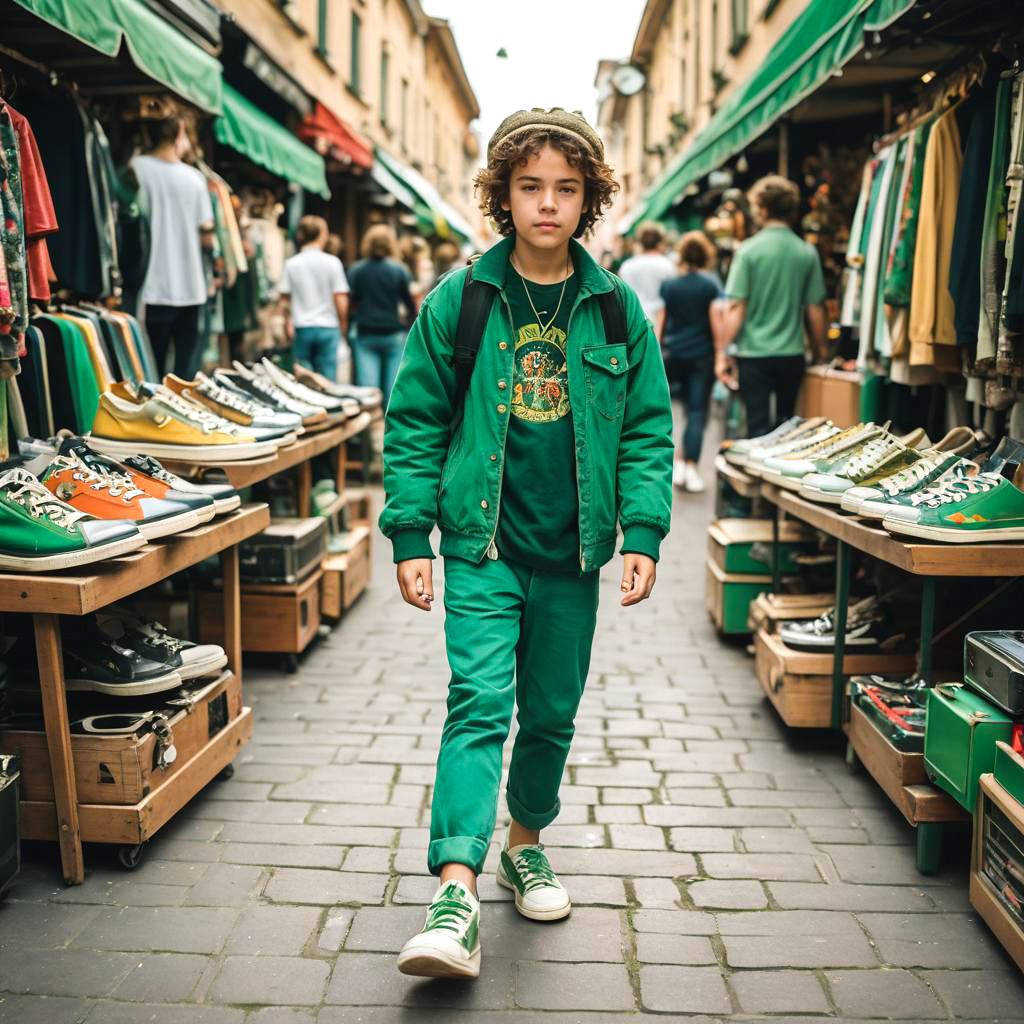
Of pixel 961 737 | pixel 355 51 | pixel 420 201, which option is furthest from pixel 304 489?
pixel 355 51

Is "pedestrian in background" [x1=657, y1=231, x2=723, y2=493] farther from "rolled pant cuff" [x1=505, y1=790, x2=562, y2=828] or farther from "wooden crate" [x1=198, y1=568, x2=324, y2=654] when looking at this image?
"rolled pant cuff" [x1=505, y1=790, x2=562, y2=828]

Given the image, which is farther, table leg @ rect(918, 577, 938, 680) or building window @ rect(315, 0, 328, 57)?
building window @ rect(315, 0, 328, 57)

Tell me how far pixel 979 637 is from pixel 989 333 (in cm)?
159

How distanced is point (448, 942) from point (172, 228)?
18.3 ft

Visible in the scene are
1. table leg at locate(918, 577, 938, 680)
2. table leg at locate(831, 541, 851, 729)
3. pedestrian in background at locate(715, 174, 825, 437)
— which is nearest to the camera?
table leg at locate(918, 577, 938, 680)

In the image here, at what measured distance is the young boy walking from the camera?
113 inches

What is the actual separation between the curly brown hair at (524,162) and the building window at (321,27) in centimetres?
1460

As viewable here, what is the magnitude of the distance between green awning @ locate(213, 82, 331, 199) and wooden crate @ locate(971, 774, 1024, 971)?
645 cm

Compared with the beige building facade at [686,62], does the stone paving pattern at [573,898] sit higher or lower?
lower

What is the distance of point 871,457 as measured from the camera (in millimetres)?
4234

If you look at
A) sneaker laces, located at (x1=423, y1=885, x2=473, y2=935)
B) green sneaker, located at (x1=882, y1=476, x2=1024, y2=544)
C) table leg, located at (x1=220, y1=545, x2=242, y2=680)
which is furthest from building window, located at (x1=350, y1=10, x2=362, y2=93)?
sneaker laces, located at (x1=423, y1=885, x2=473, y2=935)

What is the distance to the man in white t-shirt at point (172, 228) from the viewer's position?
698 cm

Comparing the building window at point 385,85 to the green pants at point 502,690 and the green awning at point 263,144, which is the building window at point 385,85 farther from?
the green pants at point 502,690

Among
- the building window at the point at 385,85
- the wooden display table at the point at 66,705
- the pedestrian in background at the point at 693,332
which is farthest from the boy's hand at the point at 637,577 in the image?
the building window at the point at 385,85
